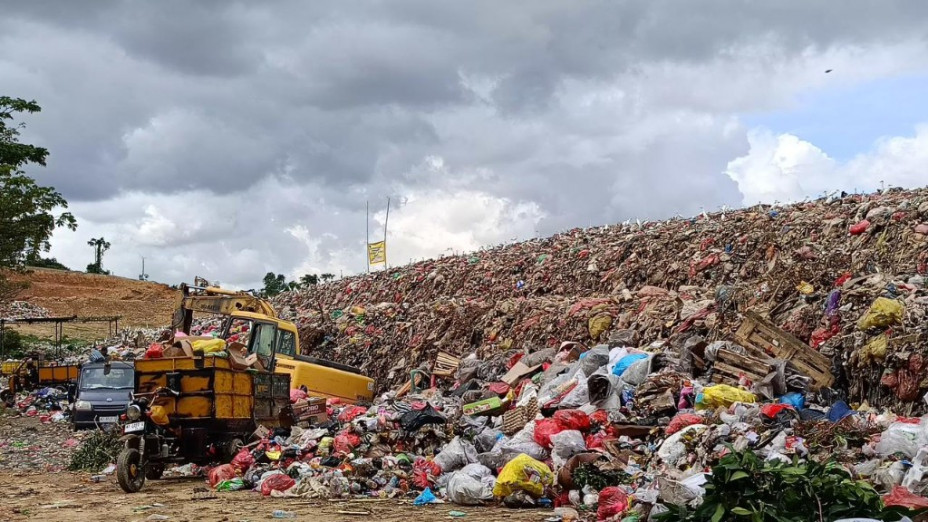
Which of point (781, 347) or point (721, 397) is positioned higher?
point (781, 347)

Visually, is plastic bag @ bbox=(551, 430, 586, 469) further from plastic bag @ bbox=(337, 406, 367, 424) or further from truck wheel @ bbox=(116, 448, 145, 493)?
truck wheel @ bbox=(116, 448, 145, 493)

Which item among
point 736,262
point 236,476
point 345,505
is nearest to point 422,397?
point 236,476

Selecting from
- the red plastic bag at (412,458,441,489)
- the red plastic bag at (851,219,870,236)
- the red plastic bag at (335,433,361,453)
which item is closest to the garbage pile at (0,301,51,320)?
the red plastic bag at (335,433,361,453)

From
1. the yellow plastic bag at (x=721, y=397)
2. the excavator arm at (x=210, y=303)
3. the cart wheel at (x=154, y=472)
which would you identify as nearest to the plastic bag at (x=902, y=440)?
the yellow plastic bag at (x=721, y=397)

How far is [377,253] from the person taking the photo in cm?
3016

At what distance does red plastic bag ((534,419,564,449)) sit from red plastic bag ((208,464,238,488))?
11.5 feet

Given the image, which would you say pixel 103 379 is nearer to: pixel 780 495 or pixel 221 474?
pixel 221 474

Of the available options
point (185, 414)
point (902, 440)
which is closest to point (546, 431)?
point (902, 440)

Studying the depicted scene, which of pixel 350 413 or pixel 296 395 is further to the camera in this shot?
pixel 296 395

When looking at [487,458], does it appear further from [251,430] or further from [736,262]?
[736,262]

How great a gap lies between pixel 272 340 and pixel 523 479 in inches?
255

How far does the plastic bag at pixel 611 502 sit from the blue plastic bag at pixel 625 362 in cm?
372

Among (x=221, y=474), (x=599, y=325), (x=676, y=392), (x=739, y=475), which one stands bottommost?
(x=221, y=474)

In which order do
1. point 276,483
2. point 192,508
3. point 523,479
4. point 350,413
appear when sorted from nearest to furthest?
point 523,479 → point 192,508 → point 276,483 → point 350,413
